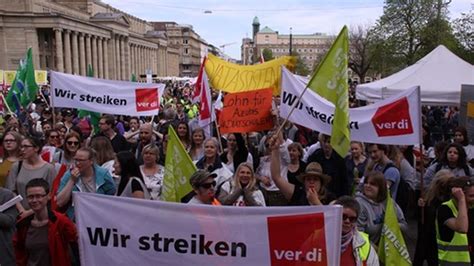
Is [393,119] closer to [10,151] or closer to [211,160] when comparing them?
[211,160]

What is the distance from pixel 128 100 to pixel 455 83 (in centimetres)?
707

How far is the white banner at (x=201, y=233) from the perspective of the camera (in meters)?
3.44

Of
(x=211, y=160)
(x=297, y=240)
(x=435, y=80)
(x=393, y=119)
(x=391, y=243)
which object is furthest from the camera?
(x=435, y=80)

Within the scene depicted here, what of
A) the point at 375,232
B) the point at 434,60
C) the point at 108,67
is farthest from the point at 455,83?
the point at 108,67

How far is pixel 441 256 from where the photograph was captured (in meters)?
4.78

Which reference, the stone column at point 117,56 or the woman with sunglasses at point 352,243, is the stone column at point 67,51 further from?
the woman with sunglasses at point 352,243

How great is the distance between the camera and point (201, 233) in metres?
3.63

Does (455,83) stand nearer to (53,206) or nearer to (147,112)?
(147,112)

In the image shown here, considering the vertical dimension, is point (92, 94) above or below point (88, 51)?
below

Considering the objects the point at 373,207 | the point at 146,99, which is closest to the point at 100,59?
the point at 146,99

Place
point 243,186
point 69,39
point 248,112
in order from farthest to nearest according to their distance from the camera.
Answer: point 69,39 < point 248,112 < point 243,186

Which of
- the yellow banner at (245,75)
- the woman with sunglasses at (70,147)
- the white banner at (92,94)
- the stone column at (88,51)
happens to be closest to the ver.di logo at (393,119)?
the yellow banner at (245,75)

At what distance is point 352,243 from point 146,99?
6.66 meters

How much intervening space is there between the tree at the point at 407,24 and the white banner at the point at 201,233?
129 ft
